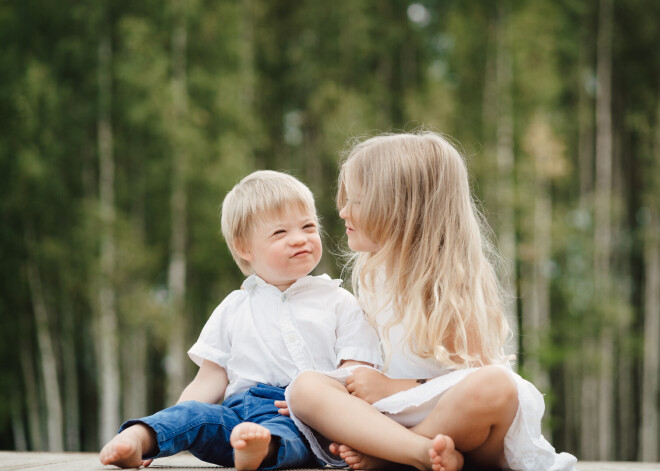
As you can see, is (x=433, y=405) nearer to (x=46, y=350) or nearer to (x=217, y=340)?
(x=217, y=340)

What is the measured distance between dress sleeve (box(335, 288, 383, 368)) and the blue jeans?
0.22m

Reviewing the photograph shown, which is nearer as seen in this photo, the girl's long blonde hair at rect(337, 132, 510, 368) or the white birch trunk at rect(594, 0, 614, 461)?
the girl's long blonde hair at rect(337, 132, 510, 368)

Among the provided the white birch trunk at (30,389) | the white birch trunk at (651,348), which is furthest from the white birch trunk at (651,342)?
the white birch trunk at (30,389)

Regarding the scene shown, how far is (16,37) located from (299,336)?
28.8 ft

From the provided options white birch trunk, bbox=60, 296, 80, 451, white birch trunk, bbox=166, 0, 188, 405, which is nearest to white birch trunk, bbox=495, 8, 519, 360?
white birch trunk, bbox=166, 0, 188, 405

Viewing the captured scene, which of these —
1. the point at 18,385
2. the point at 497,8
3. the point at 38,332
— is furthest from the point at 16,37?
the point at 497,8

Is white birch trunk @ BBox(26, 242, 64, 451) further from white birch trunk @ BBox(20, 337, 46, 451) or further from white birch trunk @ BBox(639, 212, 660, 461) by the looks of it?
white birch trunk @ BBox(639, 212, 660, 461)

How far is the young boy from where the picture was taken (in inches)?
83.0

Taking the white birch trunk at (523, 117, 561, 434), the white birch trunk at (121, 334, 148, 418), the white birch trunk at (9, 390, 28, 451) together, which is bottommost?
the white birch trunk at (9, 390, 28, 451)

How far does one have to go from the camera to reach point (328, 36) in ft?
36.1

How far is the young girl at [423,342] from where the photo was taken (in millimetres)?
1805

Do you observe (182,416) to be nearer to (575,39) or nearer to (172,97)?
(172,97)

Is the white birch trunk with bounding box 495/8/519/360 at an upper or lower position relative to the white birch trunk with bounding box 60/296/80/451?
upper

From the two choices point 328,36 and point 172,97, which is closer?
point 172,97
